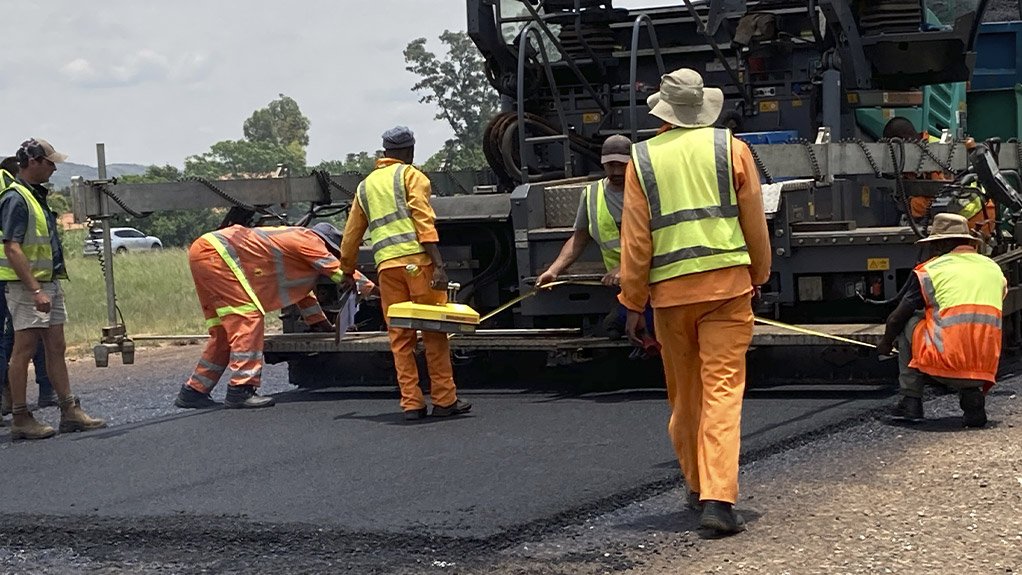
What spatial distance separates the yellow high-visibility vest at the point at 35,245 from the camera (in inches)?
338

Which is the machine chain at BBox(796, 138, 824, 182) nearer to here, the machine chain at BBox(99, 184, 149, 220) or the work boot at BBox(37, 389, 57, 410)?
the machine chain at BBox(99, 184, 149, 220)

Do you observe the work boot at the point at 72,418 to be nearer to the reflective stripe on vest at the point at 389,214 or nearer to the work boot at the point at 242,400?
the work boot at the point at 242,400

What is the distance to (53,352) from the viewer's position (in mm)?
8664

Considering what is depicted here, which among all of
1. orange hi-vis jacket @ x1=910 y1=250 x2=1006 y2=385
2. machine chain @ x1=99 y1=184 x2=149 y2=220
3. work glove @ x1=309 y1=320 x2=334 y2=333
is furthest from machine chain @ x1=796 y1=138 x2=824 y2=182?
machine chain @ x1=99 y1=184 x2=149 y2=220

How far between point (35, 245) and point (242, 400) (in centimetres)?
151

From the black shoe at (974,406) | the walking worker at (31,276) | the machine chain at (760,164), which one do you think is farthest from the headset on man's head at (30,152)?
the black shoe at (974,406)

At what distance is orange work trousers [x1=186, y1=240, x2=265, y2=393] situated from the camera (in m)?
9.27

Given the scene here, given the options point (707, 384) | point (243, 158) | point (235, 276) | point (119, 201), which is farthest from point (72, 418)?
point (243, 158)

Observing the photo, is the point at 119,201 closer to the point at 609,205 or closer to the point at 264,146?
the point at 609,205

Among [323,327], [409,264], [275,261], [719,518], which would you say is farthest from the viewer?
[323,327]

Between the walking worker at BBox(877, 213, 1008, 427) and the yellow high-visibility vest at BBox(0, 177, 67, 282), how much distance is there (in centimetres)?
443

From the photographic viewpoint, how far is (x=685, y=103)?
569 centimetres

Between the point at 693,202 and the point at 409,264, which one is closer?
the point at 693,202

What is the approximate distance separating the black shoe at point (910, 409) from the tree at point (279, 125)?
80.7m
